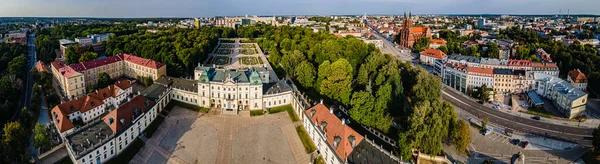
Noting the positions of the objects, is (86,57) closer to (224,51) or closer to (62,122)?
(62,122)

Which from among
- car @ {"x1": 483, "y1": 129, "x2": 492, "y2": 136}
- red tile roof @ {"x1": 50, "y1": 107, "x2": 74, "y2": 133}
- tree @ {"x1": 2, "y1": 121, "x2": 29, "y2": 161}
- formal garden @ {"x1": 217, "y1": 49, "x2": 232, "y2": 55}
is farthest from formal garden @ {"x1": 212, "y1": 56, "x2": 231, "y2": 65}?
car @ {"x1": 483, "y1": 129, "x2": 492, "y2": 136}

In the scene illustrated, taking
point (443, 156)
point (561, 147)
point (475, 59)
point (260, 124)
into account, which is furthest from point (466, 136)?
point (475, 59)

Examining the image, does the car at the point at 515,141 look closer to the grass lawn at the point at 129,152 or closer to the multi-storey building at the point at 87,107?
the grass lawn at the point at 129,152

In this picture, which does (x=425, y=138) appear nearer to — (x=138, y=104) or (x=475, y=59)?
(x=138, y=104)

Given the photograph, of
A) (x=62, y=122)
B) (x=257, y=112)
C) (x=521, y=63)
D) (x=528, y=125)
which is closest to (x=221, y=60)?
(x=257, y=112)

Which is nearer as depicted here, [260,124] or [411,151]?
[411,151]

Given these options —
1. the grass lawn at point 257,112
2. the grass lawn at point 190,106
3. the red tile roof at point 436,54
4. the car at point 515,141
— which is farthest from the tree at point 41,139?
the red tile roof at point 436,54

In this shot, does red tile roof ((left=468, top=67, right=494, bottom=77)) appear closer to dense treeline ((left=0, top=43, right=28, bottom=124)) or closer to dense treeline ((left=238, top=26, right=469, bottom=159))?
dense treeline ((left=238, top=26, right=469, bottom=159))
